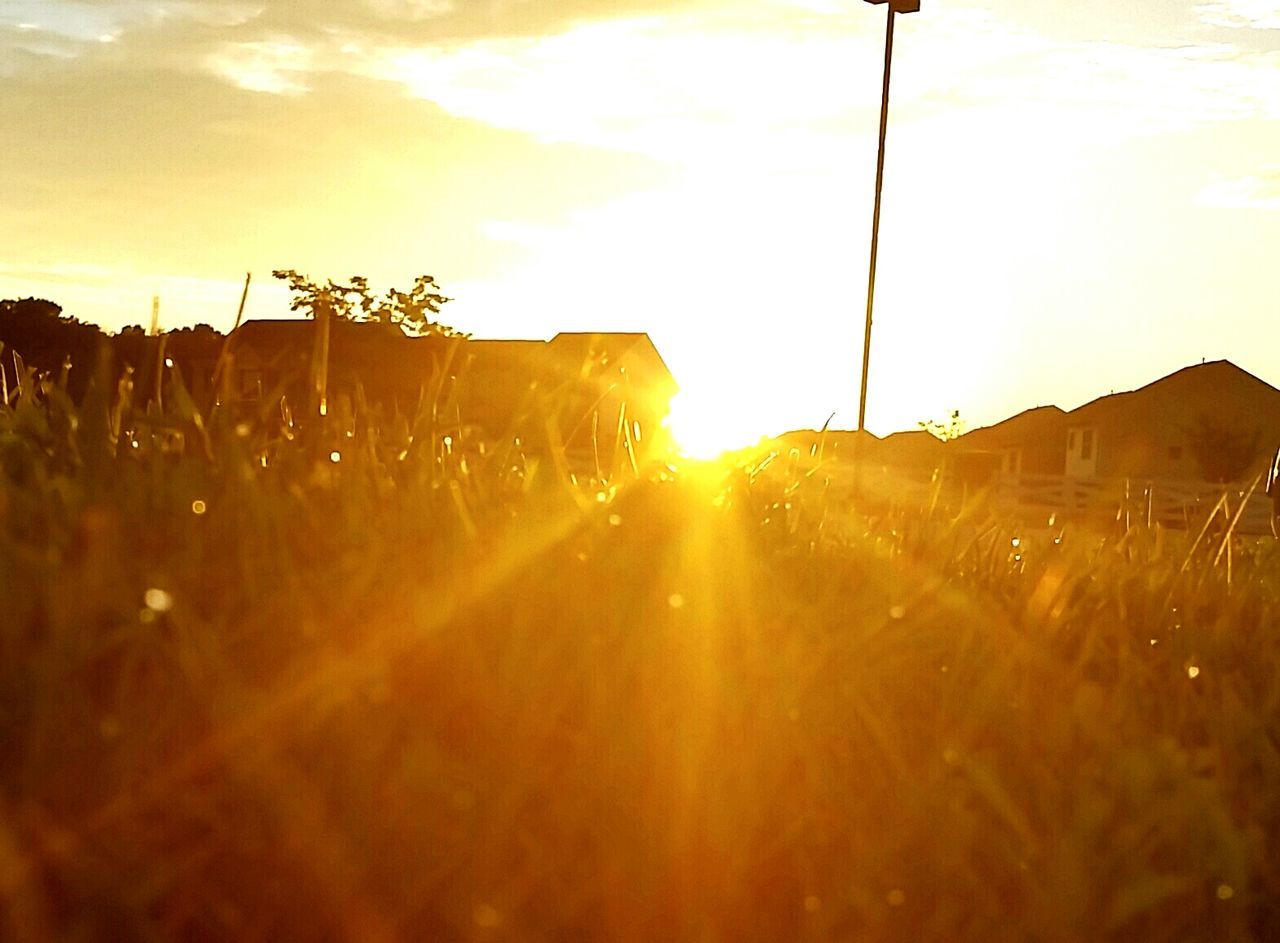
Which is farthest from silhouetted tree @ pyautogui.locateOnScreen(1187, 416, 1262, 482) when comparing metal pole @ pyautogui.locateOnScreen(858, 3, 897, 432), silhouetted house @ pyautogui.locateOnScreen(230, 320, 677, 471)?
silhouetted house @ pyautogui.locateOnScreen(230, 320, 677, 471)

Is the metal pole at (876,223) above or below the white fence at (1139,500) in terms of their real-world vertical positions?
above

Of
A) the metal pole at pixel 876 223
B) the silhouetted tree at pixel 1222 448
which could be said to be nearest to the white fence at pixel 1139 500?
the metal pole at pixel 876 223

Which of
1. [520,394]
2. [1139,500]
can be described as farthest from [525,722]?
[1139,500]

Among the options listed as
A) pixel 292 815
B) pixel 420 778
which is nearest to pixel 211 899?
pixel 292 815

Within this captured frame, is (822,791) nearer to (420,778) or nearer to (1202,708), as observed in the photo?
(420,778)

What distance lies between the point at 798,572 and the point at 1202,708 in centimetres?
182

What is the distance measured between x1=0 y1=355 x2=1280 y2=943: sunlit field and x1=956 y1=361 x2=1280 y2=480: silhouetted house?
221 ft

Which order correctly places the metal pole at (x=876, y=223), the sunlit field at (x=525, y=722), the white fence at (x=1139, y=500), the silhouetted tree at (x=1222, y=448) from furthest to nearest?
the silhouetted tree at (x=1222, y=448)
the metal pole at (x=876, y=223)
the white fence at (x=1139, y=500)
the sunlit field at (x=525, y=722)

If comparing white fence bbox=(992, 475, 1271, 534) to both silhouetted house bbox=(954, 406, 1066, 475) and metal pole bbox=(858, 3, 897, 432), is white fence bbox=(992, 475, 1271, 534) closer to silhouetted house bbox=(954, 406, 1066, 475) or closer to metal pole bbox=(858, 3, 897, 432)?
metal pole bbox=(858, 3, 897, 432)

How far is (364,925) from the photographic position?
306cm

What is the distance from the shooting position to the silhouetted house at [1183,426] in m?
69.4

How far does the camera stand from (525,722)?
Answer: 3.44 m

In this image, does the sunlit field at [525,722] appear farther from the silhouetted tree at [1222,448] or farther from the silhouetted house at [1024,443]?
the silhouetted house at [1024,443]

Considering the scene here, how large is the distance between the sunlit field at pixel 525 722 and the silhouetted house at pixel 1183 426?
221 feet
